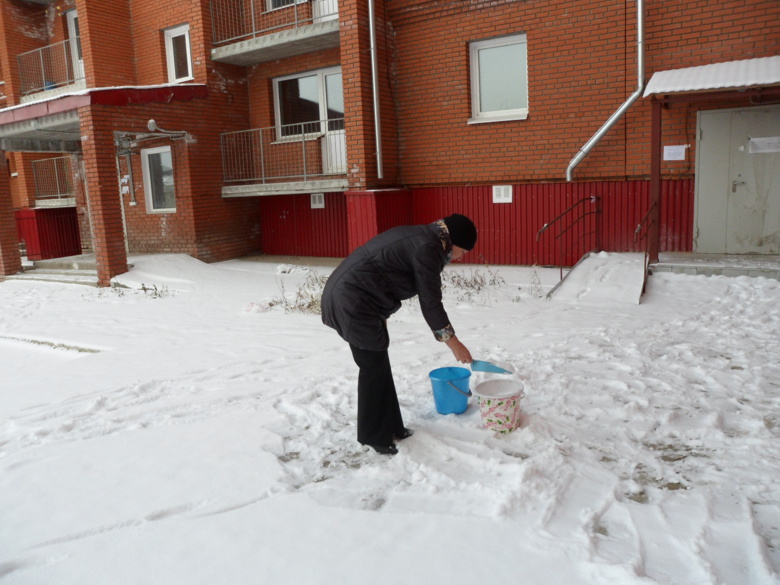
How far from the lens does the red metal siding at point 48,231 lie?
16453mm

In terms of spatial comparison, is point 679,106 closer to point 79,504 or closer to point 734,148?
point 734,148

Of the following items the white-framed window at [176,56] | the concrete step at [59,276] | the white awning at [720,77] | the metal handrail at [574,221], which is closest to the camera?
the white awning at [720,77]

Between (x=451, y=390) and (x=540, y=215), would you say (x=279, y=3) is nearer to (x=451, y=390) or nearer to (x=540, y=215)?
(x=540, y=215)

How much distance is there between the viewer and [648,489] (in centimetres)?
325

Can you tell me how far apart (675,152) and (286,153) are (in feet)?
24.9

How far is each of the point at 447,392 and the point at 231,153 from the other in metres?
11.1

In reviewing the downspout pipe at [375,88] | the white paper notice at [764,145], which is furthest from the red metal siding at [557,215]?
the downspout pipe at [375,88]

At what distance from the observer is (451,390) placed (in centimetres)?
430

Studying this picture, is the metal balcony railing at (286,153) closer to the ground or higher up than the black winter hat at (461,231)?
higher up

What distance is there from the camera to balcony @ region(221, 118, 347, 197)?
1241 cm

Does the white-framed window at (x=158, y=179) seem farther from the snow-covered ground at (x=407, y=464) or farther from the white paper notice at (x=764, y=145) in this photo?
the white paper notice at (x=764, y=145)

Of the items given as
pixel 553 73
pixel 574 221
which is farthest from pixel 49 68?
pixel 574 221

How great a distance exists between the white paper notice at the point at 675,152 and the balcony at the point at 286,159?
542 centimetres

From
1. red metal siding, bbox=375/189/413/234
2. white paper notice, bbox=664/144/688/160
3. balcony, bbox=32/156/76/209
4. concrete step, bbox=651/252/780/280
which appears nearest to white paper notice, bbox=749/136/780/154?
white paper notice, bbox=664/144/688/160
